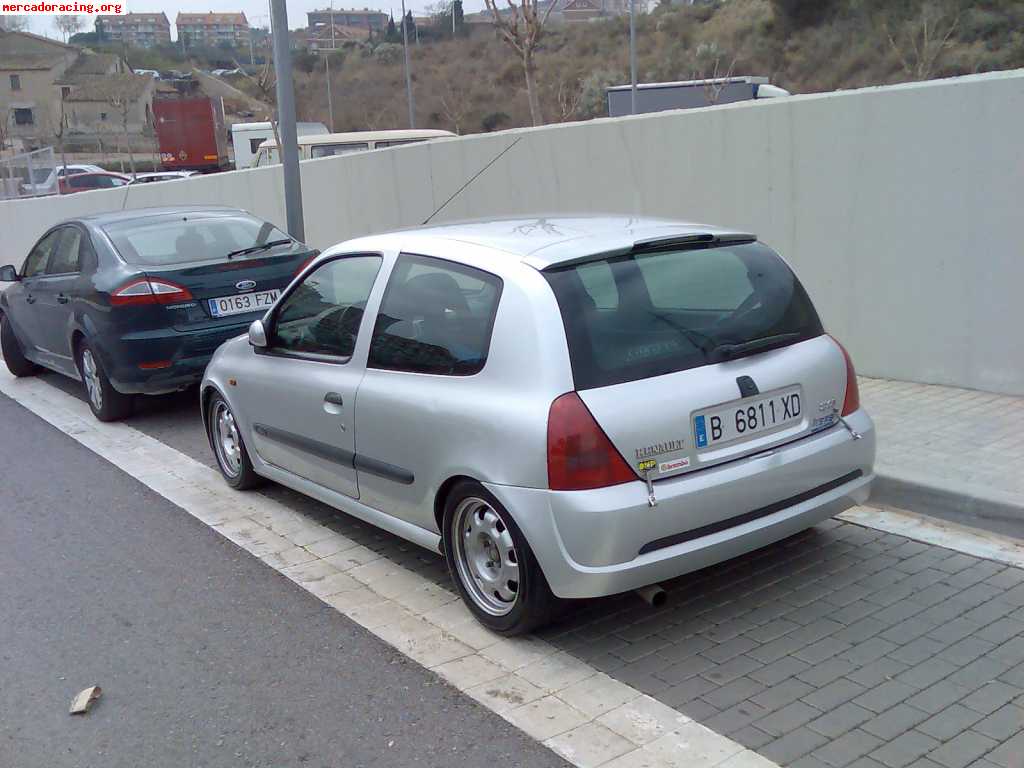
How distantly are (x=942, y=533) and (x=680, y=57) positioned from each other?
53715 mm

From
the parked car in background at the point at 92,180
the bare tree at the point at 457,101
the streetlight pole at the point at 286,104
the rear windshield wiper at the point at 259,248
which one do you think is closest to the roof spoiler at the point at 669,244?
the rear windshield wiper at the point at 259,248

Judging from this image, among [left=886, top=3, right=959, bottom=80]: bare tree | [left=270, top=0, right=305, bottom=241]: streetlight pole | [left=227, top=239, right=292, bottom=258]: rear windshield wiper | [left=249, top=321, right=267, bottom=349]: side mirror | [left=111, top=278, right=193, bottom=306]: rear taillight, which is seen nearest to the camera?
[left=249, top=321, right=267, bottom=349]: side mirror

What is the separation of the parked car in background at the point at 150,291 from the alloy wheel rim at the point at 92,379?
12 millimetres

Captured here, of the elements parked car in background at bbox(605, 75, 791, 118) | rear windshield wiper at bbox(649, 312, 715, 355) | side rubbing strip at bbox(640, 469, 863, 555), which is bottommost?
side rubbing strip at bbox(640, 469, 863, 555)

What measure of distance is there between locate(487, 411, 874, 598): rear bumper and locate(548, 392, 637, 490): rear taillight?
0.13 feet

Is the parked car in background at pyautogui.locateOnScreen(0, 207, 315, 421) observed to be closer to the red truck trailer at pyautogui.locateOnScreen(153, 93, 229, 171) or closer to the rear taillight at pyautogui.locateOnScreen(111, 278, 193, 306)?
the rear taillight at pyautogui.locateOnScreen(111, 278, 193, 306)

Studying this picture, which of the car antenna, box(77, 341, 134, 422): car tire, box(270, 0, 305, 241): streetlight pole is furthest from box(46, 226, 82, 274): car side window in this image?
the car antenna

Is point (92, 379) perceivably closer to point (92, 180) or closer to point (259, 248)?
point (259, 248)

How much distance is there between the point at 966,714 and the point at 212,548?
3660 millimetres

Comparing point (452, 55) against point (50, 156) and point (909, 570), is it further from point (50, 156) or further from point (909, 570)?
point (909, 570)

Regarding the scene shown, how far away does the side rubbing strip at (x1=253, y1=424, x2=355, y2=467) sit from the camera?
4.96 metres

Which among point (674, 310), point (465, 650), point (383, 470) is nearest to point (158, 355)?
point (383, 470)

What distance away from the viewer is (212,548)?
5.45 metres

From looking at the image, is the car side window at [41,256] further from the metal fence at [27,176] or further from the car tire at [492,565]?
the metal fence at [27,176]
